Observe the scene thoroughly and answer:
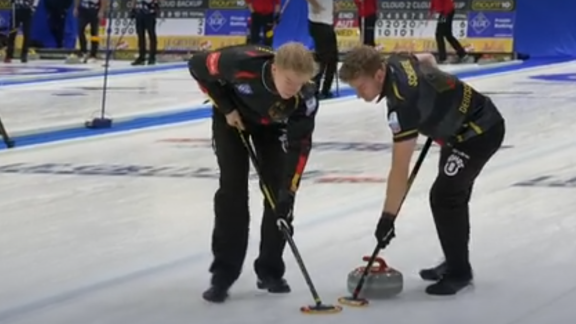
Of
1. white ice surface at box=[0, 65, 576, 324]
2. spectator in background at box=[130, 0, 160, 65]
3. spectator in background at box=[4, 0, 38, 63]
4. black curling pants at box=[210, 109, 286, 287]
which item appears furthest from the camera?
spectator in background at box=[4, 0, 38, 63]

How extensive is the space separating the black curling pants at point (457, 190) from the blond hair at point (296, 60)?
867 mm

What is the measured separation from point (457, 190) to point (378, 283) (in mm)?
513

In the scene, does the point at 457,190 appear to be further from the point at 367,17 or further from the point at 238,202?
the point at 367,17

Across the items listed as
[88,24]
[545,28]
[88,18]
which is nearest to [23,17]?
[88,18]

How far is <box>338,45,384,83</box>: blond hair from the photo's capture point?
182 inches

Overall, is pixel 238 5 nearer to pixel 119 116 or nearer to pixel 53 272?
pixel 119 116

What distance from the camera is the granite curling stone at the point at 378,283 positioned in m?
5.03

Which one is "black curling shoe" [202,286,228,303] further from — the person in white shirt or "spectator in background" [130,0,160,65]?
"spectator in background" [130,0,160,65]

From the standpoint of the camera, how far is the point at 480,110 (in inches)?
203

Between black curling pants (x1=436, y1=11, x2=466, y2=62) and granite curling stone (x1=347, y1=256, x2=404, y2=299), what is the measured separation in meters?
15.9

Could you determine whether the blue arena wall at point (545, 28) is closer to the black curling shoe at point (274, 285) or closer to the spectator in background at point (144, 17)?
the spectator in background at point (144, 17)

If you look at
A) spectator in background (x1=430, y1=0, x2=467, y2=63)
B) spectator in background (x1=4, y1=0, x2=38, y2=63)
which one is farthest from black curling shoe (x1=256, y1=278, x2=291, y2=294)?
spectator in background (x1=4, y1=0, x2=38, y2=63)

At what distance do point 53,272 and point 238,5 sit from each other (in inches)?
738

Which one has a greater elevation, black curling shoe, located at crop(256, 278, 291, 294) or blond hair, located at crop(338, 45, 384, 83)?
blond hair, located at crop(338, 45, 384, 83)
